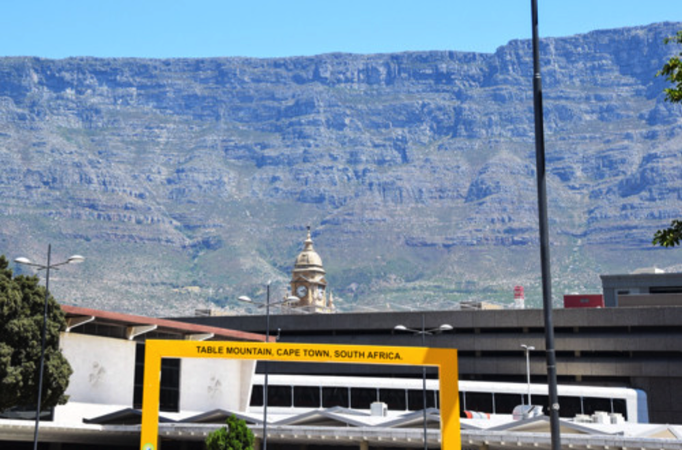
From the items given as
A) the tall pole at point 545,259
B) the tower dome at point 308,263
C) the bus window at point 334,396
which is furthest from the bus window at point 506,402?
the tower dome at point 308,263

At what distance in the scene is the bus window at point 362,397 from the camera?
75.2 meters

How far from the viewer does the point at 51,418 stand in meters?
50.5

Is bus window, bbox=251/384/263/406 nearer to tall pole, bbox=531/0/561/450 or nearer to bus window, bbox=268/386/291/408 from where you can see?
bus window, bbox=268/386/291/408

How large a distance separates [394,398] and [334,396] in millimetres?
4446

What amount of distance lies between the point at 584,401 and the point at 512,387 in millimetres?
5664

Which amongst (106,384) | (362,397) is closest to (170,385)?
(106,384)

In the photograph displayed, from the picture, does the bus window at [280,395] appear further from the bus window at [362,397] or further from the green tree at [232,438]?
the green tree at [232,438]

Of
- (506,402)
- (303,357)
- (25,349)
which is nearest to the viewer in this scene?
(303,357)

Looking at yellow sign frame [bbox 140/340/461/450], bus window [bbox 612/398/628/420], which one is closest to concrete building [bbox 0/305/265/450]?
yellow sign frame [bbox 140/340/461/450]

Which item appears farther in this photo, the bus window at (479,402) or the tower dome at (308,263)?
the tower dome at (308,263)

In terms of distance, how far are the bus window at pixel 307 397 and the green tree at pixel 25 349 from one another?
1215 inches

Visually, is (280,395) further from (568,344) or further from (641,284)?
(641,284)

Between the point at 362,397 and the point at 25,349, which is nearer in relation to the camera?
the point at 25,349

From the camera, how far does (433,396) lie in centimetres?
7612
